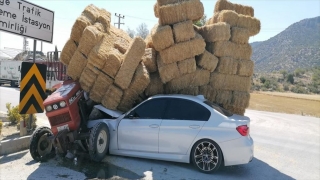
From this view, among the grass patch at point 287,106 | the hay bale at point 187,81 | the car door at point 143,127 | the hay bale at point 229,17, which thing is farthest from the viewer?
the grass patch at point 287,106

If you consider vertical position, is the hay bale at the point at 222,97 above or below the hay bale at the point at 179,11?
below

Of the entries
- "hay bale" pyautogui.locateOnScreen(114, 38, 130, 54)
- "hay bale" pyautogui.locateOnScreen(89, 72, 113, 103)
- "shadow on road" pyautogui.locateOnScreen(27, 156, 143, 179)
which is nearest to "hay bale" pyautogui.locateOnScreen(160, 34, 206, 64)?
"hay bale" pyautogui.locateOnScreen(114, 38, 130, 54)

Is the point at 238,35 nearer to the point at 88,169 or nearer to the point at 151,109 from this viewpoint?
the point at 151,109

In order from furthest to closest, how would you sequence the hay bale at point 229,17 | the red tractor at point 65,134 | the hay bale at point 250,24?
the hay bale at point 250,24 → the hay bale at point 229,17 → the red tractor at point 65,134

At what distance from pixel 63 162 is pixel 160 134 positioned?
2.26 meters

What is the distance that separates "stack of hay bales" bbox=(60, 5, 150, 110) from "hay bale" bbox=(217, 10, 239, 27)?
103 inches

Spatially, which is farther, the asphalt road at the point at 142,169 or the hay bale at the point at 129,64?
the hay bale at the point at 129,64

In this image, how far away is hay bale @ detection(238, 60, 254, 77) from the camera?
816cm

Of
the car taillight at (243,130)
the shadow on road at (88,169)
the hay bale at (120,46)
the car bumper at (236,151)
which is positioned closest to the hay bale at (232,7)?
the hay bale at (120,46)

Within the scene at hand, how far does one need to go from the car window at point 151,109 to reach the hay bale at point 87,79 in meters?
1.33

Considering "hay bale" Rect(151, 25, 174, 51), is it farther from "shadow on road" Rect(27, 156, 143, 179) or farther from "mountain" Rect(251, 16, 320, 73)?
"mountain" Rect(251, 16, 320, 73)

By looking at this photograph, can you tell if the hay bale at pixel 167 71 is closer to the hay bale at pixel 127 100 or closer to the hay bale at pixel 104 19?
the hay bale at pixel 127 100

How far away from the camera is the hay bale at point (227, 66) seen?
8.06 m

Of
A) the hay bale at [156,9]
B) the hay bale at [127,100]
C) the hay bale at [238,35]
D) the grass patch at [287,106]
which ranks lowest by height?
the grass patch at [287,106]
